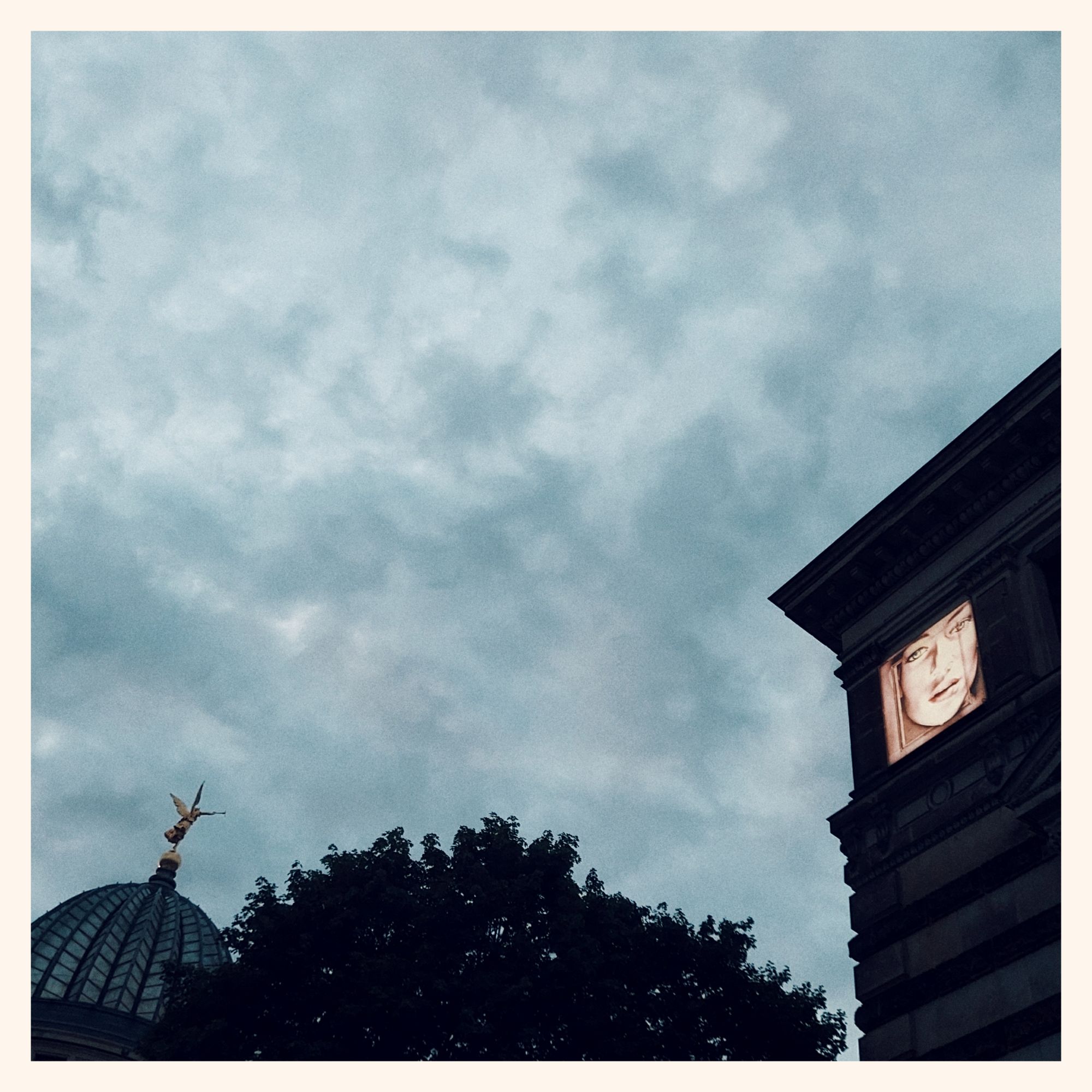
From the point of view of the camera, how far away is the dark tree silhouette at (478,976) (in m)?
26.0

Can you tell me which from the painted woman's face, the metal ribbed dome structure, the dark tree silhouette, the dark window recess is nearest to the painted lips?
the painted woman's face

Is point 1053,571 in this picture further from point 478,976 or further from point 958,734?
point 478,976

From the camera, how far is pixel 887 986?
58.3 feet

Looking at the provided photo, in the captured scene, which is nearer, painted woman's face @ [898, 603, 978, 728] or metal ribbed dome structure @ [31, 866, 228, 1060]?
painted woman's face @ [898, 603, 978, 728]

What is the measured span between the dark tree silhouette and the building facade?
10.1 metres

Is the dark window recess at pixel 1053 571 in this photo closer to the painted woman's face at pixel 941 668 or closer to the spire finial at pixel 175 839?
the painted woman's face at pixel 941 668

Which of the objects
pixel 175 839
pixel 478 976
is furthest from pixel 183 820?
pixel 478 976

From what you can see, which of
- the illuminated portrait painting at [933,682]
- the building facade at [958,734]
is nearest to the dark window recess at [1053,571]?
the building facade at [958,734]

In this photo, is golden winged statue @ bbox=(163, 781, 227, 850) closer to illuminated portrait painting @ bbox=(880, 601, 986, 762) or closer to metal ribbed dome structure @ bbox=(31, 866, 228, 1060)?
metal ribbed dome structure @ bbox=(31, 866, 228, 1060)

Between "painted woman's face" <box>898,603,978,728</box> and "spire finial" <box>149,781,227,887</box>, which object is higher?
"spire finial" <box>149,781,227,887</box>

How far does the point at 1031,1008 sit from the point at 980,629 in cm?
657

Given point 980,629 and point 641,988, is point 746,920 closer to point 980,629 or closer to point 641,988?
point 641,988

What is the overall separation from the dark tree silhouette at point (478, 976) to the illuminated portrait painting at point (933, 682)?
36.3 feet

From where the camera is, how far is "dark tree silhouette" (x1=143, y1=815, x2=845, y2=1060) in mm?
26016
